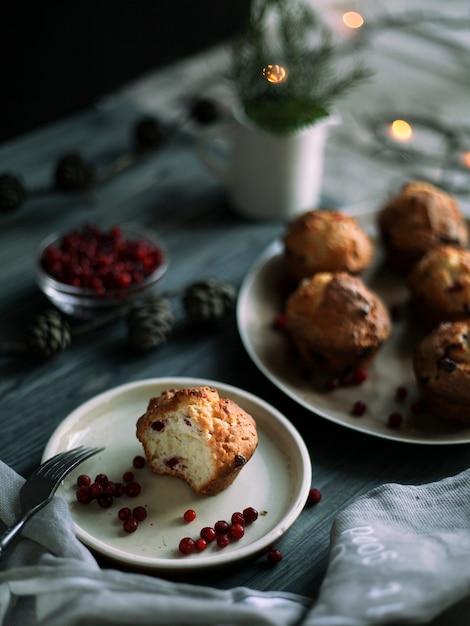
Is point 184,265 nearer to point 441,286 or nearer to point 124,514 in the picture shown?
point 441,286

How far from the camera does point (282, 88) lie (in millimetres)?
1812

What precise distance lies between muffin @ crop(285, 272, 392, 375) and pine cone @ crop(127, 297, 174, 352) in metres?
0.24

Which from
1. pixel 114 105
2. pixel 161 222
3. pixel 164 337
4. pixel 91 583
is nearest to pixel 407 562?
pixel 91 583

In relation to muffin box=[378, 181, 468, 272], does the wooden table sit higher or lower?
lower

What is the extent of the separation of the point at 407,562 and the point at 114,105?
1.76m

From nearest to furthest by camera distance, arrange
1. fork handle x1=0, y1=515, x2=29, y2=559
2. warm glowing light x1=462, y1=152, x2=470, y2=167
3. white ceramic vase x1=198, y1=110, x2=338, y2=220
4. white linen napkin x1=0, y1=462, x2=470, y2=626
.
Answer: white linen napkin x1=0, y1=462, x2=470, y2=626 → fork handle x1=0, y1=515, x2=29, y2=559 → white ceramic vase x1=198, y1=110, x2=338, y2=220 → warm glowing light x1=462, y1=152, x2=470, y2=167

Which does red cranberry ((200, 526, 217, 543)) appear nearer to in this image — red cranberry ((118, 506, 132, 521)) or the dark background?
red cranberry ((118, 506, 132, 521))

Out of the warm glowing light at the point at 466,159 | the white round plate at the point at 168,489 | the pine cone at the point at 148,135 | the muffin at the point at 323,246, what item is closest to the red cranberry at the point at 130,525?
the white round plate at the point at 168,489

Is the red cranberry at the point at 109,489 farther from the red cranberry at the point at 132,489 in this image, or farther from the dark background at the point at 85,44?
the dark background at the point at 85,44

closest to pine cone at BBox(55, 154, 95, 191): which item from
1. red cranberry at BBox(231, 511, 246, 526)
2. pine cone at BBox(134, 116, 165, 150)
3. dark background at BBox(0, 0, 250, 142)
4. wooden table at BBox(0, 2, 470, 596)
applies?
wooden table at BBox(0, 2, 470, 596)

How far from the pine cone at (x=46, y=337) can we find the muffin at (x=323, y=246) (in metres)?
0.50

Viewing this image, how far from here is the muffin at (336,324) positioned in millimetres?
1402

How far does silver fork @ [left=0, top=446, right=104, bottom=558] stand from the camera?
106cm

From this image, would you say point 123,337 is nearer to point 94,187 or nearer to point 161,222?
point 161,222
